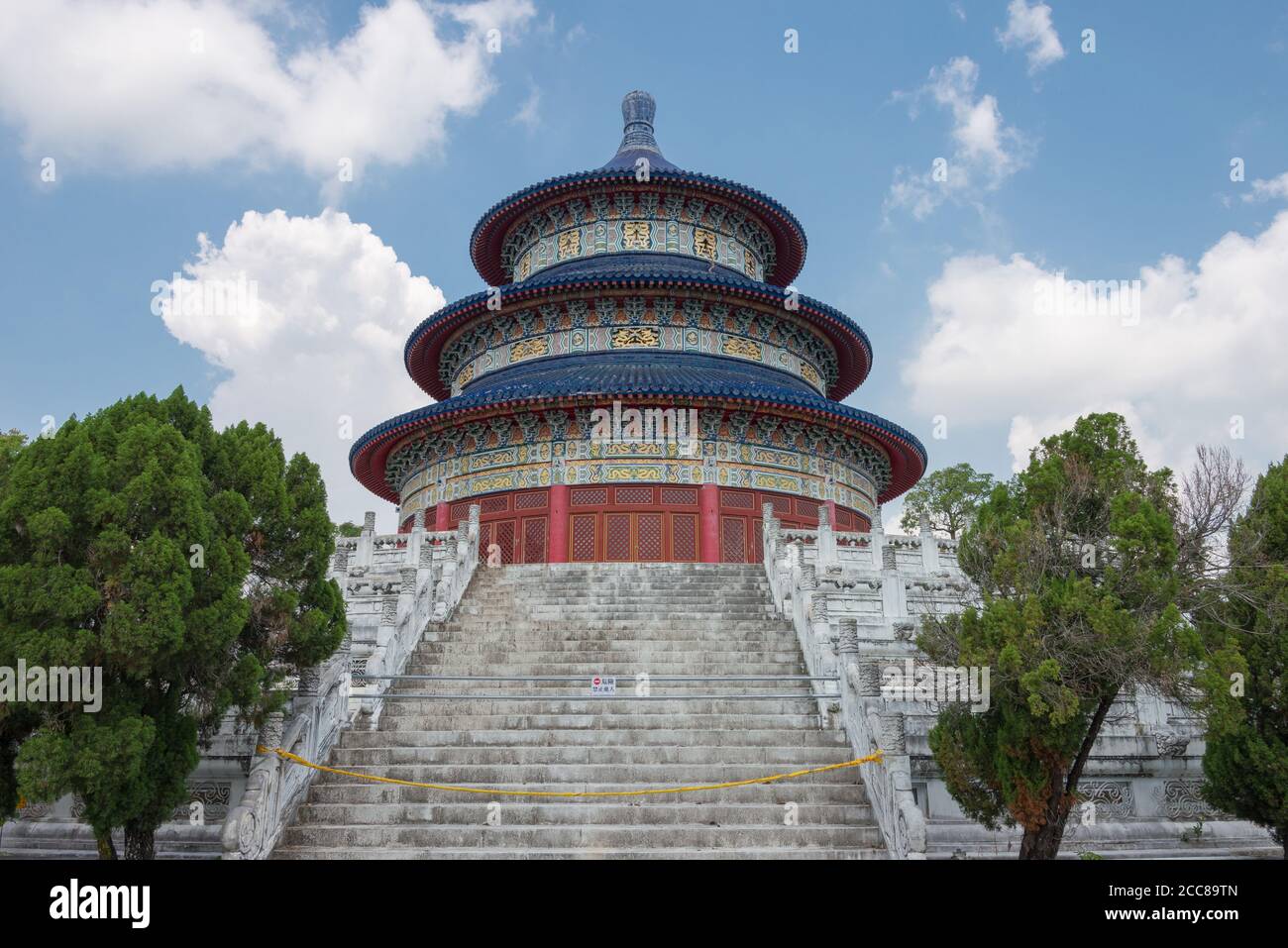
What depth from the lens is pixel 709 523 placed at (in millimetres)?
24922

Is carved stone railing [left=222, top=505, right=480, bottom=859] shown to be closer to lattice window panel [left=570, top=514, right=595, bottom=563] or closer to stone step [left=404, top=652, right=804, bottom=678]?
stone step [left=404, top=652, right=804, bottom=678]

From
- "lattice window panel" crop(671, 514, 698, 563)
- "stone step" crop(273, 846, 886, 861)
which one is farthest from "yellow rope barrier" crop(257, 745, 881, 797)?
"lattice window panel" crop(671, 514, 698, 563)

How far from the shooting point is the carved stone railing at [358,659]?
957 centimetres

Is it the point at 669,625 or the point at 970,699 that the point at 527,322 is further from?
the point at 970,699

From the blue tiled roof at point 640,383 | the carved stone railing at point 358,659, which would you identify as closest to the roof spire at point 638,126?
the blue tiled roof at point 640,383

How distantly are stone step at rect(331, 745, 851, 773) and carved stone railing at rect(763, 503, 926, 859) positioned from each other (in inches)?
25.0

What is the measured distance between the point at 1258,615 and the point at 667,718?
6.41 m

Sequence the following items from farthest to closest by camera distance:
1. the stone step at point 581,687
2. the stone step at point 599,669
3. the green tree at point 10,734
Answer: the stone step at point 599,669 → the stone step at point 581,687 → the green tree at point 10,734

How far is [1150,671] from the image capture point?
27.9 feet

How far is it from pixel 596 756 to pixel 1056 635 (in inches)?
209

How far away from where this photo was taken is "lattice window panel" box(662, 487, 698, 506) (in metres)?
25.2

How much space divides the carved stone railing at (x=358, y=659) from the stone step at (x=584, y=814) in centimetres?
67

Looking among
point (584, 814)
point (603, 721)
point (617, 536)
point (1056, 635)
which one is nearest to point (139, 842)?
point (584, 814)

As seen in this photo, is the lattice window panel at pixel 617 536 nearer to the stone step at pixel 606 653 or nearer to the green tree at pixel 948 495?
the stone step at pixel 606 653
